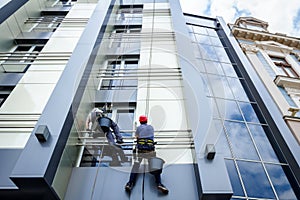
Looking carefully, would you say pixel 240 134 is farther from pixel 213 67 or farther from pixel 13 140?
pixel 13 140

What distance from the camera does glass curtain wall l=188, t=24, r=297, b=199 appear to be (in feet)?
21.8

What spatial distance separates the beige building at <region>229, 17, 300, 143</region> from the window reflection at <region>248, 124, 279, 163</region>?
3.76ft

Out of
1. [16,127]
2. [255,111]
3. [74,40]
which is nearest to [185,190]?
[16,127]

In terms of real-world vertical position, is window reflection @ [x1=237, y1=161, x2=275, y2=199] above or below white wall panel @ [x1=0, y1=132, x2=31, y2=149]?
below

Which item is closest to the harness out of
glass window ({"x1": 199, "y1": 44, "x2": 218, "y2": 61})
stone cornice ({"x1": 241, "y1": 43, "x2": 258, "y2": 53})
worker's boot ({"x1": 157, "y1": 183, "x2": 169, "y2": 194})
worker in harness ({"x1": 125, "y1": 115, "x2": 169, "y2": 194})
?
worker in harness ({"x1": 125, "y1": 115, "x2": 169, "y2": 194})

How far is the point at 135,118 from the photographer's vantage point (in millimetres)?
7211

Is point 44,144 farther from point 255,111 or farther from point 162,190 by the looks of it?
point 255,111

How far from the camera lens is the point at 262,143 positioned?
26.6ft

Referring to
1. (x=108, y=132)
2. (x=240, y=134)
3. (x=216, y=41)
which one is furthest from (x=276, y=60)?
(x=108, y=132)

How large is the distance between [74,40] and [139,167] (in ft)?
26.8

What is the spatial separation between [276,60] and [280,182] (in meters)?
10.1

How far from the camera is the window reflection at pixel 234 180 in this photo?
624cm

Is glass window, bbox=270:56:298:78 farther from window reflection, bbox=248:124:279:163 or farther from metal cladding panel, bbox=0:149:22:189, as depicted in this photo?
metal cladding panel, bbox=0:149:22:189

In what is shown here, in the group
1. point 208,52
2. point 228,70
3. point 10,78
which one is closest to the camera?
point 10,78
